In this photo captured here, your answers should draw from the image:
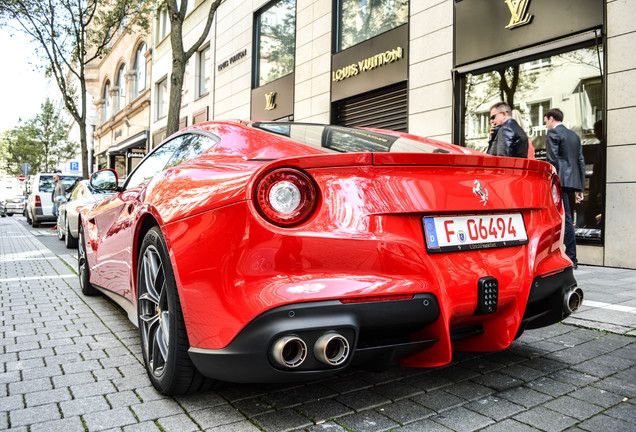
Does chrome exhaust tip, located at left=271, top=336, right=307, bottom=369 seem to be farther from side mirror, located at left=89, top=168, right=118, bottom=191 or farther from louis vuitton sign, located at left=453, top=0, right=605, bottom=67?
louis vuitton sign, located at left=453, top=0, right=605, bottom=67

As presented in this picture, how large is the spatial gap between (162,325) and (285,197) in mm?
1007

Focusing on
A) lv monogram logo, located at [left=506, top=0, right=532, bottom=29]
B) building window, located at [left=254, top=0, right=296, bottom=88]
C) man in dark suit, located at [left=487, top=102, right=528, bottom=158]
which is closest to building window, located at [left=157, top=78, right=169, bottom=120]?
building window, located at [left=254, top=0, right=296, bottom=88]

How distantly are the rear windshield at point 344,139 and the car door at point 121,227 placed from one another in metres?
0.83

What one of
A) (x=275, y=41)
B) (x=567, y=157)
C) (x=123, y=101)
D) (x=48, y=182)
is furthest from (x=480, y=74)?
(x=123, y=101)

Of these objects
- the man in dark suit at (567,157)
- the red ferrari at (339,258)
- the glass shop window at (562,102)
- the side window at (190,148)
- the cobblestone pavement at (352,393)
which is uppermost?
the glass shop window at (562,102)

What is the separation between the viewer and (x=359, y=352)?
194 centimetres

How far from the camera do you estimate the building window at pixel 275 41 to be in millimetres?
14844

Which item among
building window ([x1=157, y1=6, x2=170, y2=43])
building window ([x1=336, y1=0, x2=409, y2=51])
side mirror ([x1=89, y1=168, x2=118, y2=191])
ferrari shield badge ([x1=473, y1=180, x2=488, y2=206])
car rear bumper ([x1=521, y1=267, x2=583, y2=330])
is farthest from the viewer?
building window ([x1=157, y1=6, x2=170, y2=43])

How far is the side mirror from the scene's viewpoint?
158 inches

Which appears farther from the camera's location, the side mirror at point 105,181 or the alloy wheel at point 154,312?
the side mirror at point 105,181

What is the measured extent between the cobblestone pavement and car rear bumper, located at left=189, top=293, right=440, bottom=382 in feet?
0.99

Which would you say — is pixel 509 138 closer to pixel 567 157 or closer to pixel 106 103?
pixel 567 157

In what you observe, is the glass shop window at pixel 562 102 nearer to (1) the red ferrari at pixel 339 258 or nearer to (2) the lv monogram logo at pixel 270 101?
(1) the red ferrari at pixel 339 258

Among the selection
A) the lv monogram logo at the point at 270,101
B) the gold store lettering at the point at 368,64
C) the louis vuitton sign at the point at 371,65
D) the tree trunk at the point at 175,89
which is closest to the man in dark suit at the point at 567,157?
the louis vuitton sign at the point at 371,65
